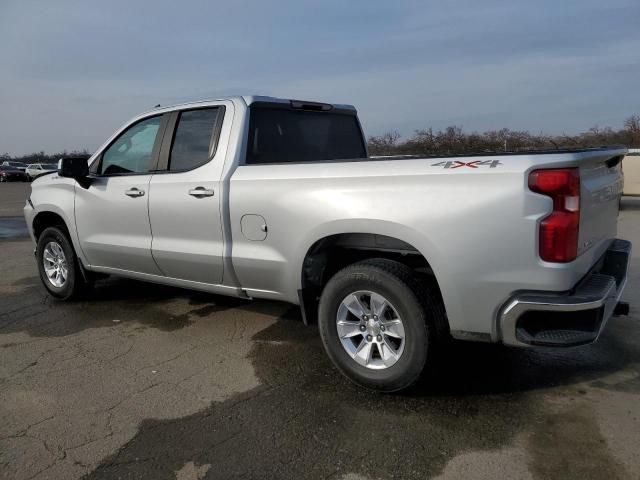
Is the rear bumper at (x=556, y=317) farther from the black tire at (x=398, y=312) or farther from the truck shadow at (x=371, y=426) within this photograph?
the truck shadow at (x=371, y=426)

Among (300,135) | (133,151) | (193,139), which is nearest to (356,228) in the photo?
(300,135)

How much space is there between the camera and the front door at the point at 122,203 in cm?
477

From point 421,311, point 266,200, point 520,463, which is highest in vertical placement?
point 266,200

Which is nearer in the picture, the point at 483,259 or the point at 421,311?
the point at 483,259

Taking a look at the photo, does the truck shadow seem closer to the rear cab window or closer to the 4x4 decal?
the 4x4 decal

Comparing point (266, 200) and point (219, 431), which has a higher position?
point (266, 200)

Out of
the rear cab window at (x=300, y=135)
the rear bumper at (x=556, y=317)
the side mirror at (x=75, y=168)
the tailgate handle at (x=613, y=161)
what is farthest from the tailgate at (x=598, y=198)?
the side mirror at (x=75, y=168)

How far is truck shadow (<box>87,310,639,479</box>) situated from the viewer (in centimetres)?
276

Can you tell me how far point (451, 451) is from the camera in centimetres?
286

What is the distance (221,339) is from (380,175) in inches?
84.9

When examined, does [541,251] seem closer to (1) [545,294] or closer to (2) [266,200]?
(1) [545,294]

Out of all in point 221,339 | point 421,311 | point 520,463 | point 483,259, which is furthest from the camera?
point 221,339

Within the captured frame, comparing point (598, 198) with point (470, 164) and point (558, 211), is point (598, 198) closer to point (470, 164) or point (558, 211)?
point (558, 211)

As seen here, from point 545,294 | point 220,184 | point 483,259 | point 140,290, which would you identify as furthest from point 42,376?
point 545,294
